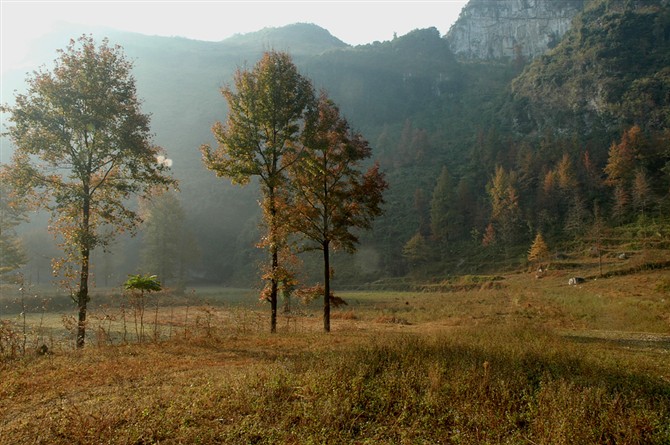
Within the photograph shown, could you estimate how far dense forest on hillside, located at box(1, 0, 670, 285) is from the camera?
73312 millimetres

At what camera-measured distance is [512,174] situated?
83.0 metres

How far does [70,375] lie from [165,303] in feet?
119

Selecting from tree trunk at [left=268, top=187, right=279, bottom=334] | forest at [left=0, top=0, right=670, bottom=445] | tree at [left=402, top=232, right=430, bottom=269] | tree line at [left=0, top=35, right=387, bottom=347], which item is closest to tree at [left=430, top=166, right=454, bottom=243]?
tree at [left=402, top=232, right=430, bottom=269]

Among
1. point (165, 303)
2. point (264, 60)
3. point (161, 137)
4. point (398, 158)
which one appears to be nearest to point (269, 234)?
point (264, 60)

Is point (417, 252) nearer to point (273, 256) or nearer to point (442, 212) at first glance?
point (442, 212)

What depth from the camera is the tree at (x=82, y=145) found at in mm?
13414

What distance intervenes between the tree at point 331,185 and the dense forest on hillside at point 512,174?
26.1m

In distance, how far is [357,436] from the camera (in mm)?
5227

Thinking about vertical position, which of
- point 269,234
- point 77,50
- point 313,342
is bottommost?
point 313,342

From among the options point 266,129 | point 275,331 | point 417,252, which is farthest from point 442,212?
point 275,331

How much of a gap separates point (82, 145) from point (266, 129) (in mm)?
7189

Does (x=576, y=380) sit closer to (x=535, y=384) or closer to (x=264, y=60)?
(x=535, y=384)

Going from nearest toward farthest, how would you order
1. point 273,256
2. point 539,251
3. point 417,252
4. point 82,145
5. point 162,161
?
1. point 82,145
2. point 162,161
3. point 273,256
4. point 539,251
5. point 417,252

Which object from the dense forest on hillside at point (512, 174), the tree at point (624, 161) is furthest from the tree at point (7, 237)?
the tree at point (624, 161)
